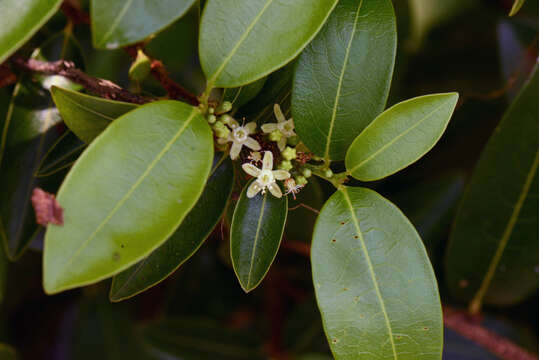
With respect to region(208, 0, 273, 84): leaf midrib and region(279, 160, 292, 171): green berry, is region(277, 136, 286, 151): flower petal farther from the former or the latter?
region(208, 0, 273, 84): leaf midrib

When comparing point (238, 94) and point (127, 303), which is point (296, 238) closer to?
point (238, 94)

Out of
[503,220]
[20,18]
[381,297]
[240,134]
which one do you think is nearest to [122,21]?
[20,18]

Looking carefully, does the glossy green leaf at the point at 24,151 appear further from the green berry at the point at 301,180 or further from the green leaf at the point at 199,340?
the green leaf at the point at 199,340

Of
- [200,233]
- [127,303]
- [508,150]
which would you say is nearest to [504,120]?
[508,150]

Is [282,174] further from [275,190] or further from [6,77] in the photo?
[6,77]

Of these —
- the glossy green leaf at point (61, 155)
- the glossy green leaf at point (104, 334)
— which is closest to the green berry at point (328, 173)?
the glossy green leaf at point (61, 155)
